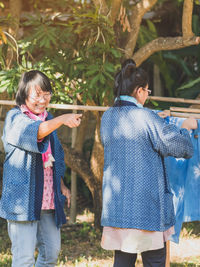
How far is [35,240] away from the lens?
2.78m

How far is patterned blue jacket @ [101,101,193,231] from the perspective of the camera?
97.4 inches

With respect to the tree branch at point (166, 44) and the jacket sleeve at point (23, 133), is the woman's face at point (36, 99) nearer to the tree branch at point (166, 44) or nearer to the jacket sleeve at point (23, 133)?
the jacket sleeve at point (23, 133)

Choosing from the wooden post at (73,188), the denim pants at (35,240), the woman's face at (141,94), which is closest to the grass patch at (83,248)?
the wooden post at (73,188)

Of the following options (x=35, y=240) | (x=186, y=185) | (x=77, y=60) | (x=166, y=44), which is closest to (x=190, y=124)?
(x=186, y=185)

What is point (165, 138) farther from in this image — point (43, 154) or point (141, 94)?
point (43, 154)

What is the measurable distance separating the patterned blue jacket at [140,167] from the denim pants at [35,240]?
511 mm

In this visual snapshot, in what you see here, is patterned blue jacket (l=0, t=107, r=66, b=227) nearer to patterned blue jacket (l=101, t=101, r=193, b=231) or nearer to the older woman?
the older woman

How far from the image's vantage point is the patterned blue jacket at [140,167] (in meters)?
2.47

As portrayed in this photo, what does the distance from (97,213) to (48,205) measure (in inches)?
97.5

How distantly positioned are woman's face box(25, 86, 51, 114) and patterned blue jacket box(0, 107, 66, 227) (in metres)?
0.09

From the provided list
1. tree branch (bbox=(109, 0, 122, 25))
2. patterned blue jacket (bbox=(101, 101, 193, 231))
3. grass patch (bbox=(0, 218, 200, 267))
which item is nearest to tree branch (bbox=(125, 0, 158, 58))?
tree branch (bbox=(109, 0, 122, 25))

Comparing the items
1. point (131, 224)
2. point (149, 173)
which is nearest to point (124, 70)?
point (149, 173)

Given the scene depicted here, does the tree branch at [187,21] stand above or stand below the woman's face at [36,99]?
above

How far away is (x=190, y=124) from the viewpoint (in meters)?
2.93
